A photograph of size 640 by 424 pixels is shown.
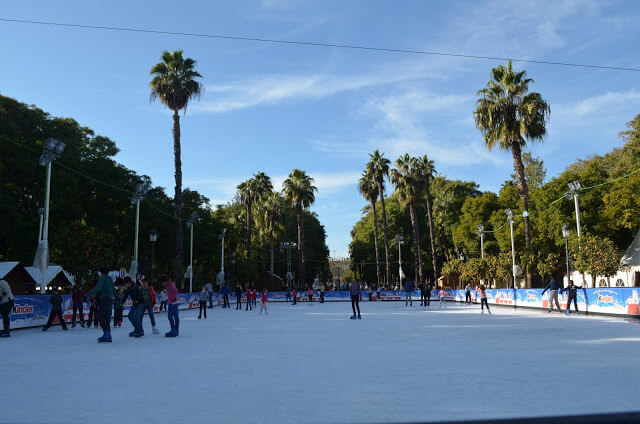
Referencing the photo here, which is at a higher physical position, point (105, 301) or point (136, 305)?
point (105, 301)

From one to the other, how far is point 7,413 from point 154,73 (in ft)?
116

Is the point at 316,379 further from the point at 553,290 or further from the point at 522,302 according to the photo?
the point at 522,302

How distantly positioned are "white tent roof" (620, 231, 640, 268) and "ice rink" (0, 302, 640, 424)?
35.9 m

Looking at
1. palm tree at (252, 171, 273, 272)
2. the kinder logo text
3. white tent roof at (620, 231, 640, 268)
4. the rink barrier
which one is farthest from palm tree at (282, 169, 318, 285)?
the kinder logo text

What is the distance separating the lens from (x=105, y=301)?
43.5ft

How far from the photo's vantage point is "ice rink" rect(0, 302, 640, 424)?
5.47 m

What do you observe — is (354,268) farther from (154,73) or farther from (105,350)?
(105,350)

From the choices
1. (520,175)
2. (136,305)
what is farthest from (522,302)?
(136,305)

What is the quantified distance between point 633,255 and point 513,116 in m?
18.4

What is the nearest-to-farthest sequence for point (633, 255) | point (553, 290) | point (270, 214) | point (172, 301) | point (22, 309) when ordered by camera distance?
point (172, 301) → point (22, 309) → point (553, 290) → point (633, 255) → point (270, 214)

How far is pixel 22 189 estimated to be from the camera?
37.6 metres

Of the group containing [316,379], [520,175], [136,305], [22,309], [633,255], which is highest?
[520,175]

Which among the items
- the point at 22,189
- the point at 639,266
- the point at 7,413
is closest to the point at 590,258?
the point at 639,266

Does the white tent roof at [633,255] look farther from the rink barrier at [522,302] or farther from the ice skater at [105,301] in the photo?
the ice skater at [105,301]
